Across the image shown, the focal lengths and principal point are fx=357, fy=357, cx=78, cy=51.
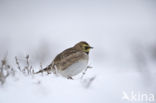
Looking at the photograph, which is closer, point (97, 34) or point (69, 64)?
point (69, 64)

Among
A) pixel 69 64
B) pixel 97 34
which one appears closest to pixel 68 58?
pixel 69 64

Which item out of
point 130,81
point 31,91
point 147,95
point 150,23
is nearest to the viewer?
point 31,91

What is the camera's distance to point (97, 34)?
1441cm

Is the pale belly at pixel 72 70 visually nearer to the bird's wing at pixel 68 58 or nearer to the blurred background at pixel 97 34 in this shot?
the bird's wing at pixel 68 58

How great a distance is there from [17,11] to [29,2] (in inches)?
182

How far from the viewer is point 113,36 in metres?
13.7

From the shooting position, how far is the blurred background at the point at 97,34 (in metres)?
4.22

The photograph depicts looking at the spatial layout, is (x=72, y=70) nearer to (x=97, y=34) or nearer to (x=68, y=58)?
(x=68, y=58)

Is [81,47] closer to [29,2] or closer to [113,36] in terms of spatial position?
[113,36]

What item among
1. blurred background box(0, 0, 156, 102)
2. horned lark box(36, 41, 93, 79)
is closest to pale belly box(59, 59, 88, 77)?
horned lark box(36, 41, 93, 79)

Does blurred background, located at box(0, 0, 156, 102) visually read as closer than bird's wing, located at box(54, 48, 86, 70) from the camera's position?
Yes

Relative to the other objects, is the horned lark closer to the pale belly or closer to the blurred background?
the pale belly

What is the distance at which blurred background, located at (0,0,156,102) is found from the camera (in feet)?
13.9

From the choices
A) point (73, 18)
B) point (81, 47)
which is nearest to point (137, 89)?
point (81, 47)
